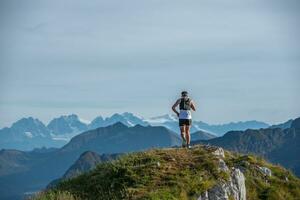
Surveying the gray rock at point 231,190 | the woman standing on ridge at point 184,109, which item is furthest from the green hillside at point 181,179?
the woman standing on ridge at point 184,109

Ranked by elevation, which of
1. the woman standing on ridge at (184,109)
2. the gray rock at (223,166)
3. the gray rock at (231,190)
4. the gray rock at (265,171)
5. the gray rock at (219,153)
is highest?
the woman standing on ridge at (184,109)

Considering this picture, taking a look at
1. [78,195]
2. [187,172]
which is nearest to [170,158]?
[187,172]

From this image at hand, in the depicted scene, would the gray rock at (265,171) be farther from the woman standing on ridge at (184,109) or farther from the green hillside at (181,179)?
the woman standing on ridge at (184,109)

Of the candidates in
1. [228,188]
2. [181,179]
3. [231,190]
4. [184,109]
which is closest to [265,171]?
[231,190]

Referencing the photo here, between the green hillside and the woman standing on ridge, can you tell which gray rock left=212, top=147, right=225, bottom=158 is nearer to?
the green hillside

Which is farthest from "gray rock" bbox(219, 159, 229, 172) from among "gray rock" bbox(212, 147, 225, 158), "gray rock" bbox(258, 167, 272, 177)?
"gray rock" bbox(258, 167, 272, 177)

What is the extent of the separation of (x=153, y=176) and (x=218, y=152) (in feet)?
17.9

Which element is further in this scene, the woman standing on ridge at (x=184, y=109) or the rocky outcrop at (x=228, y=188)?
the woman standing on ridge at (x=184, y=109)

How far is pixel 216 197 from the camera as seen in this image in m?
28.5

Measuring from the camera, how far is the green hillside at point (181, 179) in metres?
27.8

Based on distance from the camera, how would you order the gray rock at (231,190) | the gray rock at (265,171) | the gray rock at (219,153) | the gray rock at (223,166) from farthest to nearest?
the gray rock at (265,171) → the gray rock at (219,153) → the gray rock at (223,166) → the gray rock at (231,190)

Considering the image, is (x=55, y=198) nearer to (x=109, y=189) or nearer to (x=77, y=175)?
(x=109, y=189)

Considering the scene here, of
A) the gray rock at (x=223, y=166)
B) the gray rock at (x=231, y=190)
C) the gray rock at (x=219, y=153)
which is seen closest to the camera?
the gray rock at (x=231, y=190)

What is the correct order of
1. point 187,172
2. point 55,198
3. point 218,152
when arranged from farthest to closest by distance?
1. point 218,152
2. point 187,172
3. point 55,198
